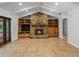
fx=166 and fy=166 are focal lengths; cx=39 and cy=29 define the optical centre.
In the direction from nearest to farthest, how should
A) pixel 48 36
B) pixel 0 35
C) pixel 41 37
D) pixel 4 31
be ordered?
pixel 0 35
pixel 4 31
pixel 41 37
pixel 48 36

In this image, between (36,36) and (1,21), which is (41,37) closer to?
(36,36)

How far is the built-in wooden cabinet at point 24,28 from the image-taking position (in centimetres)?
1723

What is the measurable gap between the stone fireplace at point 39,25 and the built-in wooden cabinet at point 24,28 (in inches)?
25.4

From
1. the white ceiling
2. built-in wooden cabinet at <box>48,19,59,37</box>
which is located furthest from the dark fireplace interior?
the white ceiling

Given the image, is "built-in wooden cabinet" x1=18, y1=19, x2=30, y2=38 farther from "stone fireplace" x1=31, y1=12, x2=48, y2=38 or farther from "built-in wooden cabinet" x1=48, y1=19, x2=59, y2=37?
"built-in wooden cabinet" x1=48, y1=19, x2=59, y2=37

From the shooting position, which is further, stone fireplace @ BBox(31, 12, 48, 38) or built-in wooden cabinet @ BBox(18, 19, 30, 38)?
built-in wooden cabinet @ BBox(18, 19, 30, 38)

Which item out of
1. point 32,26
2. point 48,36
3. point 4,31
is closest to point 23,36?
point 32,26

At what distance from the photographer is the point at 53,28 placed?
17.7 m

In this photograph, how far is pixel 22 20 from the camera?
1747 cm

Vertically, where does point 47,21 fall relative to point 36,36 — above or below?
above

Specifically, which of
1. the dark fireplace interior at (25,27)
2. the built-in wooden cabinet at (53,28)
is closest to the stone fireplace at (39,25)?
the dark fireplace interior at (25,27)

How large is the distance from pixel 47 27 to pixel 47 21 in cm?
68

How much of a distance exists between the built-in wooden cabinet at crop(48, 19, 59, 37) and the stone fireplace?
0.79m

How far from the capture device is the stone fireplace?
54.9 feet
